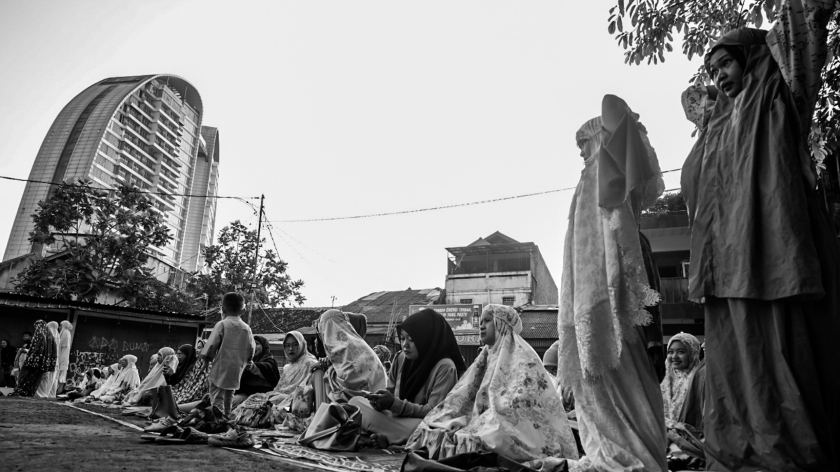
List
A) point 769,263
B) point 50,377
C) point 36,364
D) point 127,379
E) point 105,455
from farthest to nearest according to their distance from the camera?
1. point 50,377
2. point 36,364
3. point 127,379
4. point 105,455
5. point 769,263

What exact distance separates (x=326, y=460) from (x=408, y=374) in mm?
1344

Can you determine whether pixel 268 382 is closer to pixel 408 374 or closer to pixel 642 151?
pixel 408 374

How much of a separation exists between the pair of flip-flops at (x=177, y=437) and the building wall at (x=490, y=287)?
19.5 m

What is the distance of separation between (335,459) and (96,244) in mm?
15389

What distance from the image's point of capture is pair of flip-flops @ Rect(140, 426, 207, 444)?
3520mm

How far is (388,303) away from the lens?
82.7 ft

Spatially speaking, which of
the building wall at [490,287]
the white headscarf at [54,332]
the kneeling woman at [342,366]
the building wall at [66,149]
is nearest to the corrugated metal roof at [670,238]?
the building wall at [490,287]

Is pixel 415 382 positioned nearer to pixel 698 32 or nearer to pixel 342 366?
pixel 342 366

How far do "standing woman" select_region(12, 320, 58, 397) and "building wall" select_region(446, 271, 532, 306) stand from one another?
15.3m

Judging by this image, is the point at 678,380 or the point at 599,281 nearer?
the point at 599,281

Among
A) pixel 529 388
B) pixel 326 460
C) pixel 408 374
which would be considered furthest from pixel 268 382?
pixel 529 388

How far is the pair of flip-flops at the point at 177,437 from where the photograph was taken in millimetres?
3520

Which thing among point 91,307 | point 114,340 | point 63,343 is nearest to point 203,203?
point 114,340

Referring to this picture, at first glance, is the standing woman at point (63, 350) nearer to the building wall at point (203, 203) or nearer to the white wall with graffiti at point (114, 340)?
the white wall with graffiti at point (114, 340)
